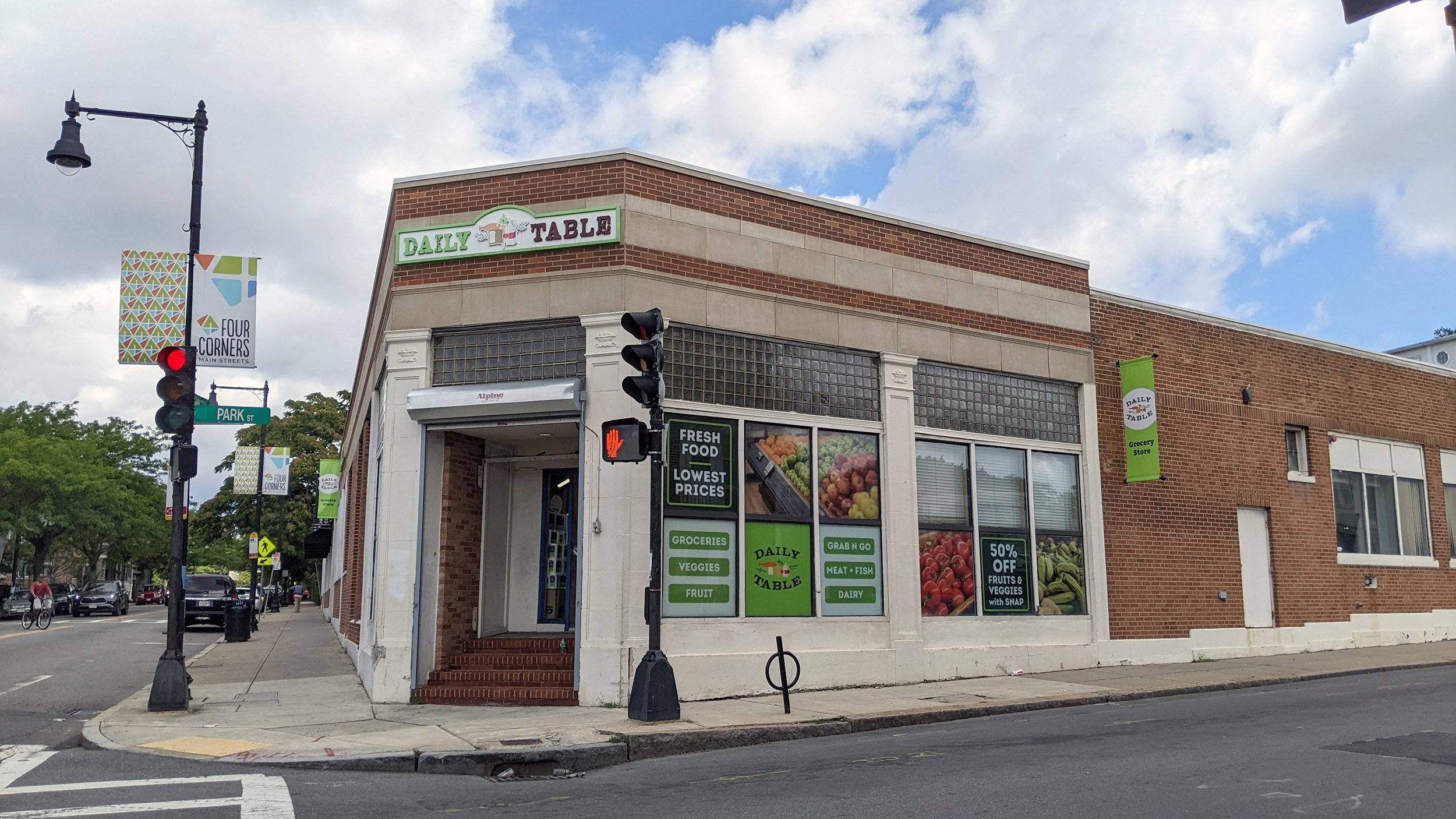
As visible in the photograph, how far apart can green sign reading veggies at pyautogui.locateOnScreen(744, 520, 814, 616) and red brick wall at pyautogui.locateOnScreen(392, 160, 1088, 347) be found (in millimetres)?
3393

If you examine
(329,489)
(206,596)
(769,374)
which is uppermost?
(769,374)

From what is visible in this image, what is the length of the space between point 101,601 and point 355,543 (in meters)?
28.8

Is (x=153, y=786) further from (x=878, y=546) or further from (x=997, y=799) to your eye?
(x=878, y=546)

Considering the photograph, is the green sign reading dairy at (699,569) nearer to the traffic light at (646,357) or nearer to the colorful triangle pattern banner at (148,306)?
the traffic light at (646,357)

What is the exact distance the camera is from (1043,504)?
1739cm

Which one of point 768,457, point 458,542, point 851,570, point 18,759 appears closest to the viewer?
point 18,759

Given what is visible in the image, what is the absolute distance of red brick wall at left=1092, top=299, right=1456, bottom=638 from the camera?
18297mm

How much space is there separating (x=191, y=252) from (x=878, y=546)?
32.7ft

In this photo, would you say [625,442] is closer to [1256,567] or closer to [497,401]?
[497,401]

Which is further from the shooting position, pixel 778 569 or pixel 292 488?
pixel 292 488

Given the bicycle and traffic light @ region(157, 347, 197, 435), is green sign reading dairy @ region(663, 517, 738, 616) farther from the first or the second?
the bicycle

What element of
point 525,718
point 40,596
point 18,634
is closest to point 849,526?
point 525,718

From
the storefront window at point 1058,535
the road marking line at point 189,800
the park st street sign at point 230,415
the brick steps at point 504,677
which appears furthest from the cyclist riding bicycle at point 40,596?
the storefront window at point 1058,535

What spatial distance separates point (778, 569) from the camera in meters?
14.4
